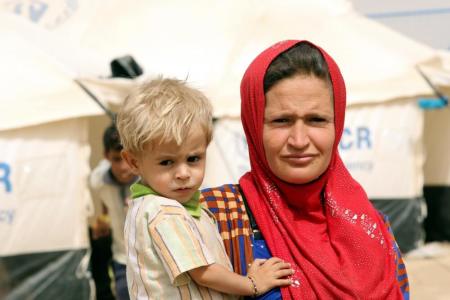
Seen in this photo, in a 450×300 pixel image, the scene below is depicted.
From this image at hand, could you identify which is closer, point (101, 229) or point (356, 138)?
point (101, 229)

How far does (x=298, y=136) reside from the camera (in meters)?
1.34

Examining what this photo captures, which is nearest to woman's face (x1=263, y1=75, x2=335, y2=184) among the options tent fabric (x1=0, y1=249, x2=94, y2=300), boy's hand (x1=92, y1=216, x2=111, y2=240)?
tent fabric (x1=0, y1=249, x2=94, y2=300)

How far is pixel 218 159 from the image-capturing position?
14.3ft

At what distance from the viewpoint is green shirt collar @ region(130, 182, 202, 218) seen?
4.28 ft

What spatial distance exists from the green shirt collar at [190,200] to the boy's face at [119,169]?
7.37ft

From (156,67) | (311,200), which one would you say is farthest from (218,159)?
(311,200)

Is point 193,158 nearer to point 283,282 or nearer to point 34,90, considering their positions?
point 283,282

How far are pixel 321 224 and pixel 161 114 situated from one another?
450 millimetres

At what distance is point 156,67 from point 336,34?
1.32 meters

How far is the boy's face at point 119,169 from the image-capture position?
358 cm

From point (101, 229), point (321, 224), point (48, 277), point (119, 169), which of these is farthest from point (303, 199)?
point (101, 229)

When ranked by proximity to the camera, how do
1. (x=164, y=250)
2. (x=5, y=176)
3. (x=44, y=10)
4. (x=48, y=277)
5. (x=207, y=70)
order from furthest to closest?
(x=44, y=10)
(x=207, y=70)
(x=48, y=277)
(x=5, y=176)
(x=164, y=250)

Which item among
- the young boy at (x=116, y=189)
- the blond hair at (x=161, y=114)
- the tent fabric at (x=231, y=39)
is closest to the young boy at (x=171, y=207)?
the blond hair at (x=161, y=114)

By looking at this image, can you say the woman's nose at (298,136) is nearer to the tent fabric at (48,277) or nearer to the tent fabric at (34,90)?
the tent fabric at (34,90)
